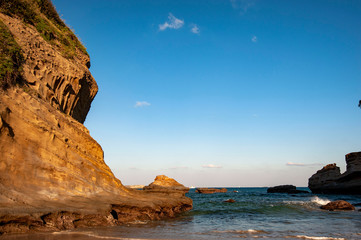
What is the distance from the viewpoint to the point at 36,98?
1288 cm

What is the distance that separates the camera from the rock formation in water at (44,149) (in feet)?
32.9

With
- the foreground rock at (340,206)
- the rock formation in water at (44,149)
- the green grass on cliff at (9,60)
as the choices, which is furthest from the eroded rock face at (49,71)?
the foreground rock at (340,206)

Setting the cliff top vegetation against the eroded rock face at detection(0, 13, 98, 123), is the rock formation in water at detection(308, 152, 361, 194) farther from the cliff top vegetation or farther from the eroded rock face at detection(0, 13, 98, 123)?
the cliff top vegetation

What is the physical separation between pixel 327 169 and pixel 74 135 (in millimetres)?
66435

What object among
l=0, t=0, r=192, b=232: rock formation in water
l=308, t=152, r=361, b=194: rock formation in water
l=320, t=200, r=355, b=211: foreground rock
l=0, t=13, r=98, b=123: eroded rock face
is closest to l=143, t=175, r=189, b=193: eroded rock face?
l=0, t=0, r=192, b=232: rock formation in water

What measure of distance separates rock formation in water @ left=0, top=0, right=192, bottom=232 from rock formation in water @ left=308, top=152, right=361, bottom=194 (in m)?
50.8

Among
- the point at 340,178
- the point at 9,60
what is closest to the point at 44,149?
Result: the point at 9,60

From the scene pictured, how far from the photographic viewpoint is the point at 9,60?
40.3 ft

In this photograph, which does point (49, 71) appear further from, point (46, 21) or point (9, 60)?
point (46, 21)

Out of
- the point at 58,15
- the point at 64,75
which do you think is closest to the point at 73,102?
the point at 64,75

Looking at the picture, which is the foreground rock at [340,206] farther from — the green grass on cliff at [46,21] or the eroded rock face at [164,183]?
the green grass on cliff at [46,21]

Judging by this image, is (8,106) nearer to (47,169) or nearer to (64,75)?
(47,169)

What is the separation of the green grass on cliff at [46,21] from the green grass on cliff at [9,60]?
290 cm

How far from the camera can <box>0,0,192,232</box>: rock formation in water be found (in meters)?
10.0
